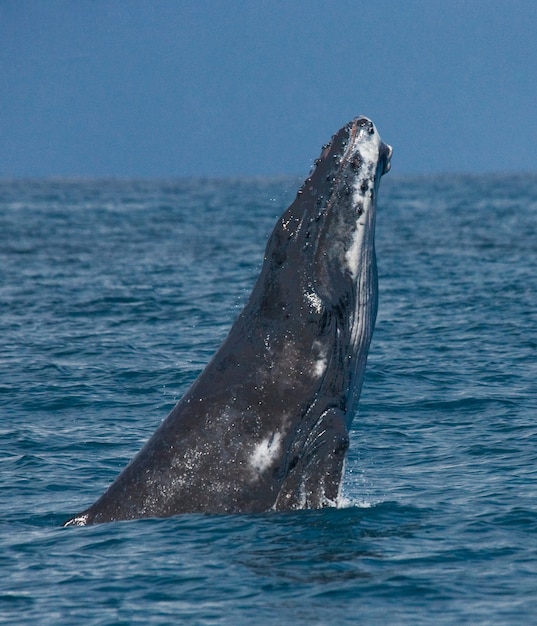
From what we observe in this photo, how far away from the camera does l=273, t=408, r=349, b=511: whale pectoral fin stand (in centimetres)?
1223

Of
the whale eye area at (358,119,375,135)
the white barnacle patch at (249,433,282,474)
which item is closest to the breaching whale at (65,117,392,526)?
Result: the white barnacle patch at (249,433,282,474)

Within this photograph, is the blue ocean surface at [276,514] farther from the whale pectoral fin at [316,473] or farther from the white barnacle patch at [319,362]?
the white barnacle patch at [319,362]

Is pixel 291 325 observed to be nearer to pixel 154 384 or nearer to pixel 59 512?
pixel 59 512

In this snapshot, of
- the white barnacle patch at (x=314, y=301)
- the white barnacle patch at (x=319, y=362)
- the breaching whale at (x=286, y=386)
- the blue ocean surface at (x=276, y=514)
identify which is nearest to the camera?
the blue ocean surface at (x=276, y=514)

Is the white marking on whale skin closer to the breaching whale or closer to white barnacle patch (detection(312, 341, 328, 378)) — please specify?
the breaching whale

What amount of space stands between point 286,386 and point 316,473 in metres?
0.90

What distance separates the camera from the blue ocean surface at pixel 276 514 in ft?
35.9

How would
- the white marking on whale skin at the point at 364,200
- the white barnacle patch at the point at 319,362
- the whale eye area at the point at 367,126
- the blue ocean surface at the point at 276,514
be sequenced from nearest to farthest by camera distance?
the blue ocean surface at the point at 276,514, the white barnacle patch at the point at 319,362, the white marking on whale skin at the point at 364,200, the whale eye area at the point at 367,126

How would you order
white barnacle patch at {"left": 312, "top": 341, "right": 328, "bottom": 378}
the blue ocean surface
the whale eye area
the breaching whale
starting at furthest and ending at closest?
the whale eye area → white barnacle patch at {"left": 312, "top": 341, "right": 328, "bottom": 378} → the breaching whale → the blue ocean surface

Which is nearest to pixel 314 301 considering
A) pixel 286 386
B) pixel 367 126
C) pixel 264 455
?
pixel 286 386

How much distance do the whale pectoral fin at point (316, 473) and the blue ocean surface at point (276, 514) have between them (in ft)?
0.57

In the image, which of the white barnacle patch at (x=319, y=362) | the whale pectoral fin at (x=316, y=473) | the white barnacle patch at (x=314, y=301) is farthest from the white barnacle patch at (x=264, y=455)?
the white barnacle patch at (x=314, y=301)

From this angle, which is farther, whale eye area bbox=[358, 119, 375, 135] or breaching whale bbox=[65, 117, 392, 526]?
whale eye area bbox=[358, 119, 375, 135]

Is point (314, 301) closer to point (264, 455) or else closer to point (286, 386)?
point (286, 386)
